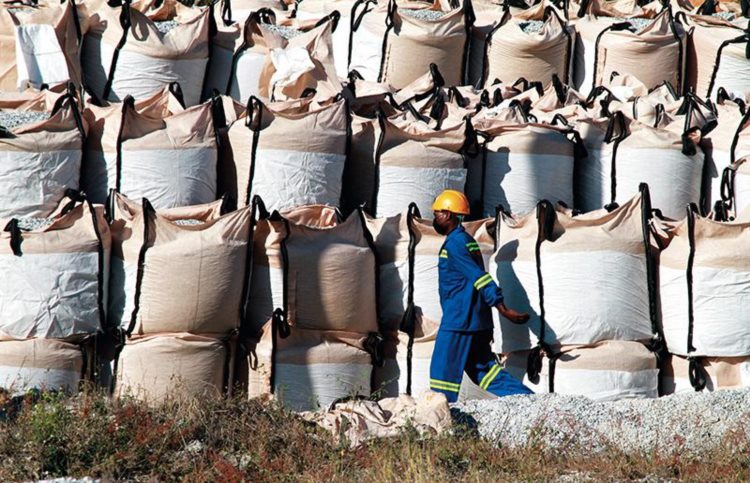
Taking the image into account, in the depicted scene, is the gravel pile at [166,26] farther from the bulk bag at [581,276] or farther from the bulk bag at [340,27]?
the bulk bag at [581,276]

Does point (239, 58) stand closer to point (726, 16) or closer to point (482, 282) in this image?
point (482, 282)

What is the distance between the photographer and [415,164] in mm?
6426

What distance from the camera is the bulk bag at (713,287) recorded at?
580cm

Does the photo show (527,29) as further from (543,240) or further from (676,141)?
(543,240)

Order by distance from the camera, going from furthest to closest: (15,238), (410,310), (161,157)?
(161,157)
(410,310)
(15,238)

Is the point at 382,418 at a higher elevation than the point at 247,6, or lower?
lower

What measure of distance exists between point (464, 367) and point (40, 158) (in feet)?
7.79

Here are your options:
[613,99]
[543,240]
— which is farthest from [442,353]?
[613,99]

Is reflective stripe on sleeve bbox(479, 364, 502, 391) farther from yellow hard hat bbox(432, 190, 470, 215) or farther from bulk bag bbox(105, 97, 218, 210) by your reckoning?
bulk bag bbox(105, 97, 218, 210)

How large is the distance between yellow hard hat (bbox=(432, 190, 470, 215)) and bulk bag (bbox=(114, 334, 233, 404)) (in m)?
1.29

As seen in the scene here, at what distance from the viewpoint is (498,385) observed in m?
5.74

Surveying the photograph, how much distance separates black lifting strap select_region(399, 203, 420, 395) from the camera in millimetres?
6051

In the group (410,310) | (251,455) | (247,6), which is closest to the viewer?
(251,455)

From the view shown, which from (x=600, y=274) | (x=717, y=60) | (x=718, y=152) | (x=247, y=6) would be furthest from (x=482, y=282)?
(x=247, y=6)
